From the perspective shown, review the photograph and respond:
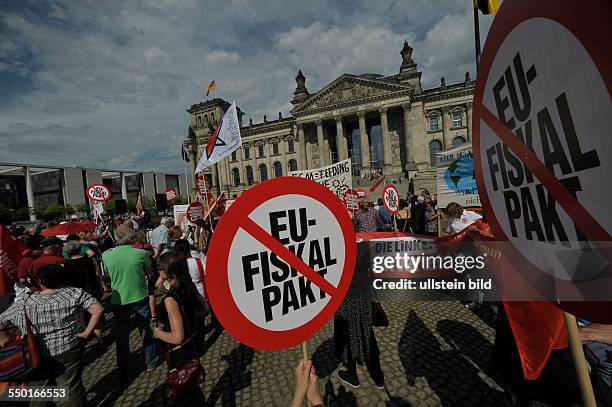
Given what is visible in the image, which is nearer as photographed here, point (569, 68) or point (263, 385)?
point (569, 68)

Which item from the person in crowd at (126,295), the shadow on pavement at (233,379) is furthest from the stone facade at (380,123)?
the person in crowd at (126,295)

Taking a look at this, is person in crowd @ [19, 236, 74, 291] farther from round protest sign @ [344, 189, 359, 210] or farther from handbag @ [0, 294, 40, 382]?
round protest sign @ [344, 189, 359, 210]

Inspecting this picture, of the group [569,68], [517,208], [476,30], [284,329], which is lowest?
[284,329]

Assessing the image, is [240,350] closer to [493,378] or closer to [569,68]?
[493,378]

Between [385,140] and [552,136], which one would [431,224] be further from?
[385,140]

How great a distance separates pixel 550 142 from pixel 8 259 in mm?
5550

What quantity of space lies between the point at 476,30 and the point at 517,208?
8.21 feet

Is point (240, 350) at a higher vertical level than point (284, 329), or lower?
lower

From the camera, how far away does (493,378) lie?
282 centimetres

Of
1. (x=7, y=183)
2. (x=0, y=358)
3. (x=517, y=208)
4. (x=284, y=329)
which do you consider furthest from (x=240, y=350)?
(x=7, y=183)

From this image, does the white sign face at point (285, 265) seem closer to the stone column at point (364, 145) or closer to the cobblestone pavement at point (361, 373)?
the cobblestone pavement at point (361, 373)

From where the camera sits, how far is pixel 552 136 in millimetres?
622

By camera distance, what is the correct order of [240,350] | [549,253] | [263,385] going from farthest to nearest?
[240,350]
[263,385]
[549,253]

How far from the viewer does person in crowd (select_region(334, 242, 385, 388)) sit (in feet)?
9.59
